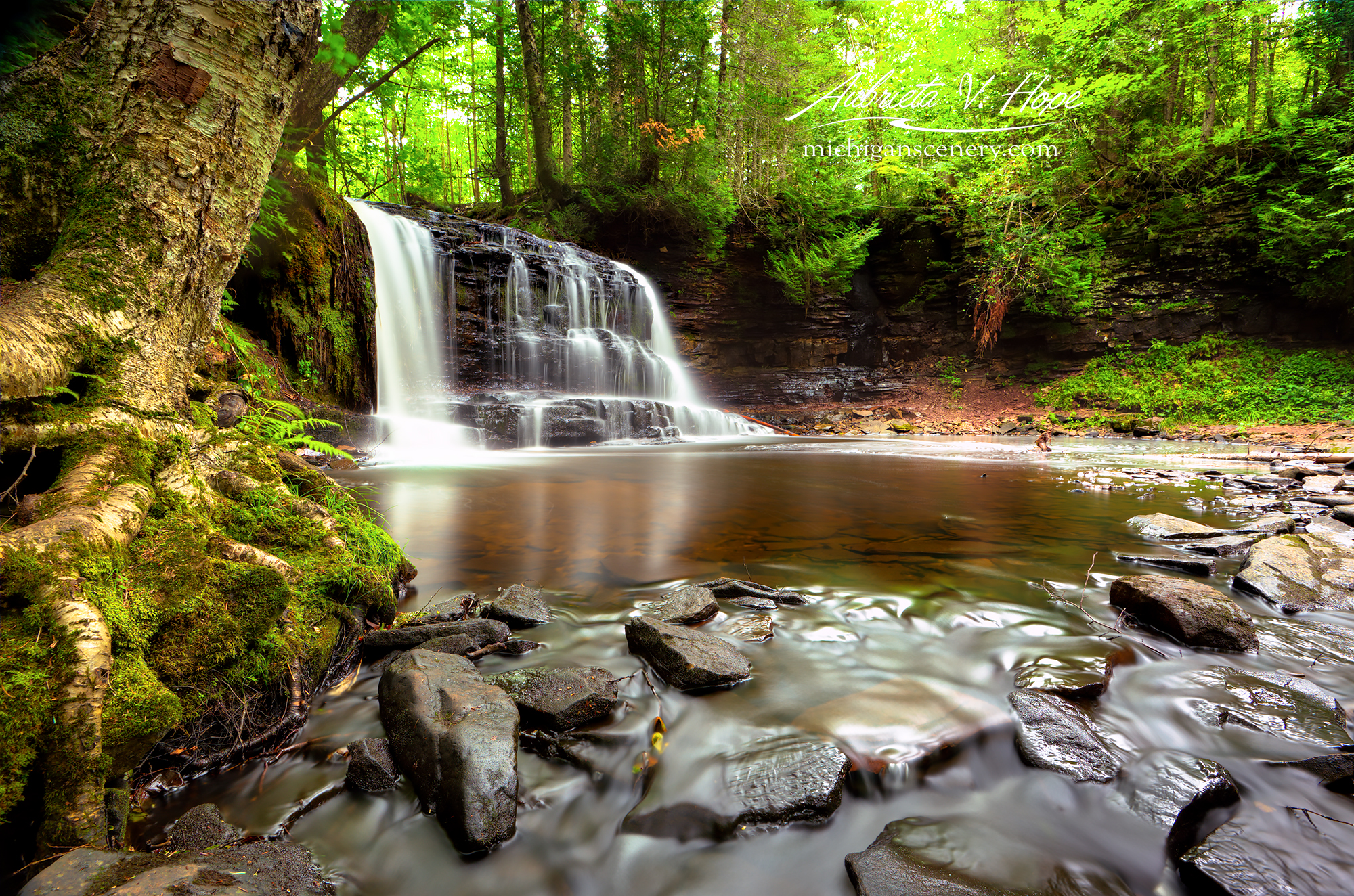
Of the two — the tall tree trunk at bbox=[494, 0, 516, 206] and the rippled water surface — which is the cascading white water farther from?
the tall tree trunk at bbox=[494, 0, 516, 206]

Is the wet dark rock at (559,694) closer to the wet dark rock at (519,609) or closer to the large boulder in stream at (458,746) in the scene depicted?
the large boulder in stream at (458,746)

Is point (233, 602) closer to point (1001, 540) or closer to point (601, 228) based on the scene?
point (1001, 540)

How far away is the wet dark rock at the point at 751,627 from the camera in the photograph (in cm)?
238

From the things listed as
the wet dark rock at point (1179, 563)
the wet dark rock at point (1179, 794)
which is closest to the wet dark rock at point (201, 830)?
the wet dark rock at point (1179, 794)

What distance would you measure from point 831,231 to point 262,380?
A: 16.8 m

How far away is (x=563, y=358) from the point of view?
14.2 meters

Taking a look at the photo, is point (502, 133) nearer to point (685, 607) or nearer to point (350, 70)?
point (350, 70)

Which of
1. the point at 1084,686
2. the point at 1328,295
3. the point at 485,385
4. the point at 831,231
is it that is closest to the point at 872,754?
the point at 1084,686

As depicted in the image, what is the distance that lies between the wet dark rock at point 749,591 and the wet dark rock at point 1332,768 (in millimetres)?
1658

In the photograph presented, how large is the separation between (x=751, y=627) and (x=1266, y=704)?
174cm

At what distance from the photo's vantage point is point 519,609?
2541mm

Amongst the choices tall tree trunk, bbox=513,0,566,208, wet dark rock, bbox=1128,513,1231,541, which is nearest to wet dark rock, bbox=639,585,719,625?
wet dark rock, bbox=1128,513,1231,541

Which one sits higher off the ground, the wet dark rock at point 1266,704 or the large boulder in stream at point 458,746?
the large boulder in stream at point 458,746

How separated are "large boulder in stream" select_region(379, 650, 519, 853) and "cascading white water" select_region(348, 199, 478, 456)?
870 centimetres
